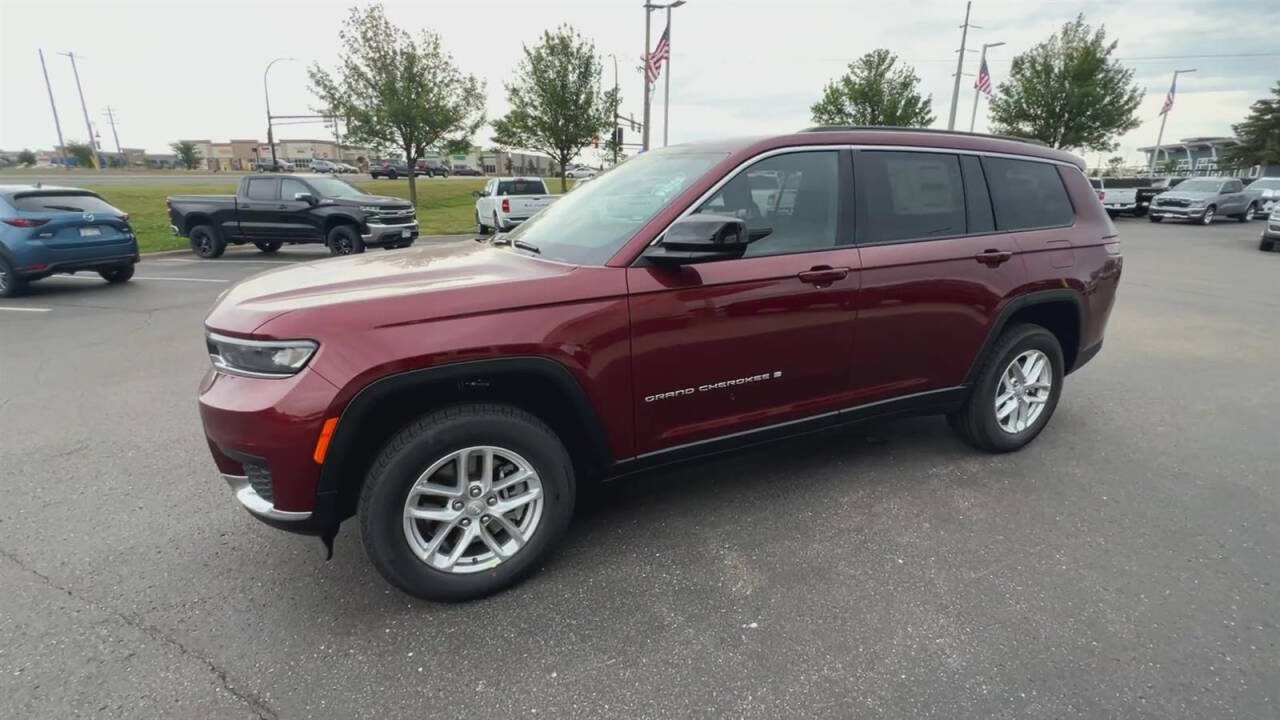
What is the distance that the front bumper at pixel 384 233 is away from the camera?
13430 mm

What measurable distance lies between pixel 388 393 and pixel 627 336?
95cm

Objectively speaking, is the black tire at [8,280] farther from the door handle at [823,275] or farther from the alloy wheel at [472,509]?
the door handle at [823,275]

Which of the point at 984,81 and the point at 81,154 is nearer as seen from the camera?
the point at 984,81

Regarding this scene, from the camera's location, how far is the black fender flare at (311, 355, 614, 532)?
2.32 meters

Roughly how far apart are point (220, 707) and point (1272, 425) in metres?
6.33

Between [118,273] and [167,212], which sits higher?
[167,212]

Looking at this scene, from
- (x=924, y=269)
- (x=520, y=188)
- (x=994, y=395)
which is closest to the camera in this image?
(x=924, y=269)

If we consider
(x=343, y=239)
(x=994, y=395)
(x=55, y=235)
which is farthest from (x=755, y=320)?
(x=343, y=239)

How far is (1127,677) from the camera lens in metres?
2.24

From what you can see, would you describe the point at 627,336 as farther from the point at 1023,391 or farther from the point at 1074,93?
the point at 1074,93

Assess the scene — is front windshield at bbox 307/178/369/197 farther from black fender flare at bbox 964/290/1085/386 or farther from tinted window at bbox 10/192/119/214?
black fender flare at bbox 964/290/1085/386

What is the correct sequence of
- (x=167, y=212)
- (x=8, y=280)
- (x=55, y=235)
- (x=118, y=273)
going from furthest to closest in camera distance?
(x=167, y=212)
(x=118, y=273)
(x=55, y=235)
(x=8, y=280)

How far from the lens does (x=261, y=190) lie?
13.7 meters

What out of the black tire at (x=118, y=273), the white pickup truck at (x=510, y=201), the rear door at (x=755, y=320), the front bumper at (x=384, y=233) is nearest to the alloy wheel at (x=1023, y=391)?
the rear door at (x=755, y=320)
